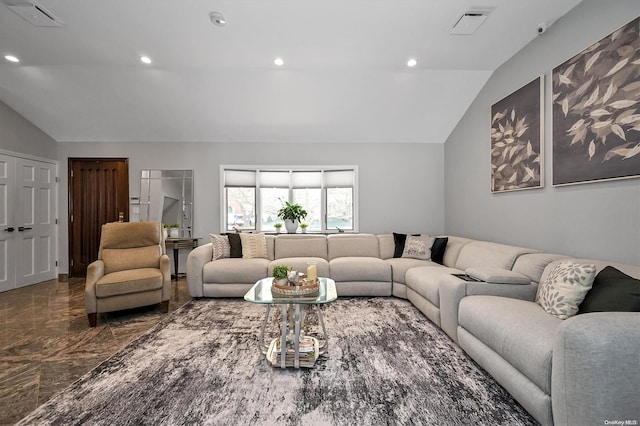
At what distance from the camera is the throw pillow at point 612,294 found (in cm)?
165

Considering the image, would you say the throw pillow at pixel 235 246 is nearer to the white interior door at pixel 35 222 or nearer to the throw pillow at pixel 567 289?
the white interior door at pixel 35 222

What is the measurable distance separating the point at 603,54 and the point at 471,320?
91.2 inches

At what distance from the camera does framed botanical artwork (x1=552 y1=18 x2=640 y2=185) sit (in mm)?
2191

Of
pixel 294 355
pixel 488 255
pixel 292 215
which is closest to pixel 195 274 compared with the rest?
pixel 292 215

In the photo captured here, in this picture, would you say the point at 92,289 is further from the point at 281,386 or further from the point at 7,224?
the point at 7,224

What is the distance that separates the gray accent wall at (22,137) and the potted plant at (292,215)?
412 cm

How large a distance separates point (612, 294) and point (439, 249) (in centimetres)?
247

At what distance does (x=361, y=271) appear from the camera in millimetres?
4031

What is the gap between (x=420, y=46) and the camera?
3.38 metres

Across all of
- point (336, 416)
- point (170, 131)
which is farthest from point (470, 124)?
point (170, 131)

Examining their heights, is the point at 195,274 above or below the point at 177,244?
below

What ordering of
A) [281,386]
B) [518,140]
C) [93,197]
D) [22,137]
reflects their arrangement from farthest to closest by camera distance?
[93,197]
[22,137]
[518,140]
[281,386]

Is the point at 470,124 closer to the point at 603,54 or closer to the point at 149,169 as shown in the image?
the point at 603,54

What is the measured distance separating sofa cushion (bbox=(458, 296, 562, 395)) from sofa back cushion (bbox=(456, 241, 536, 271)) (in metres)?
0.71
